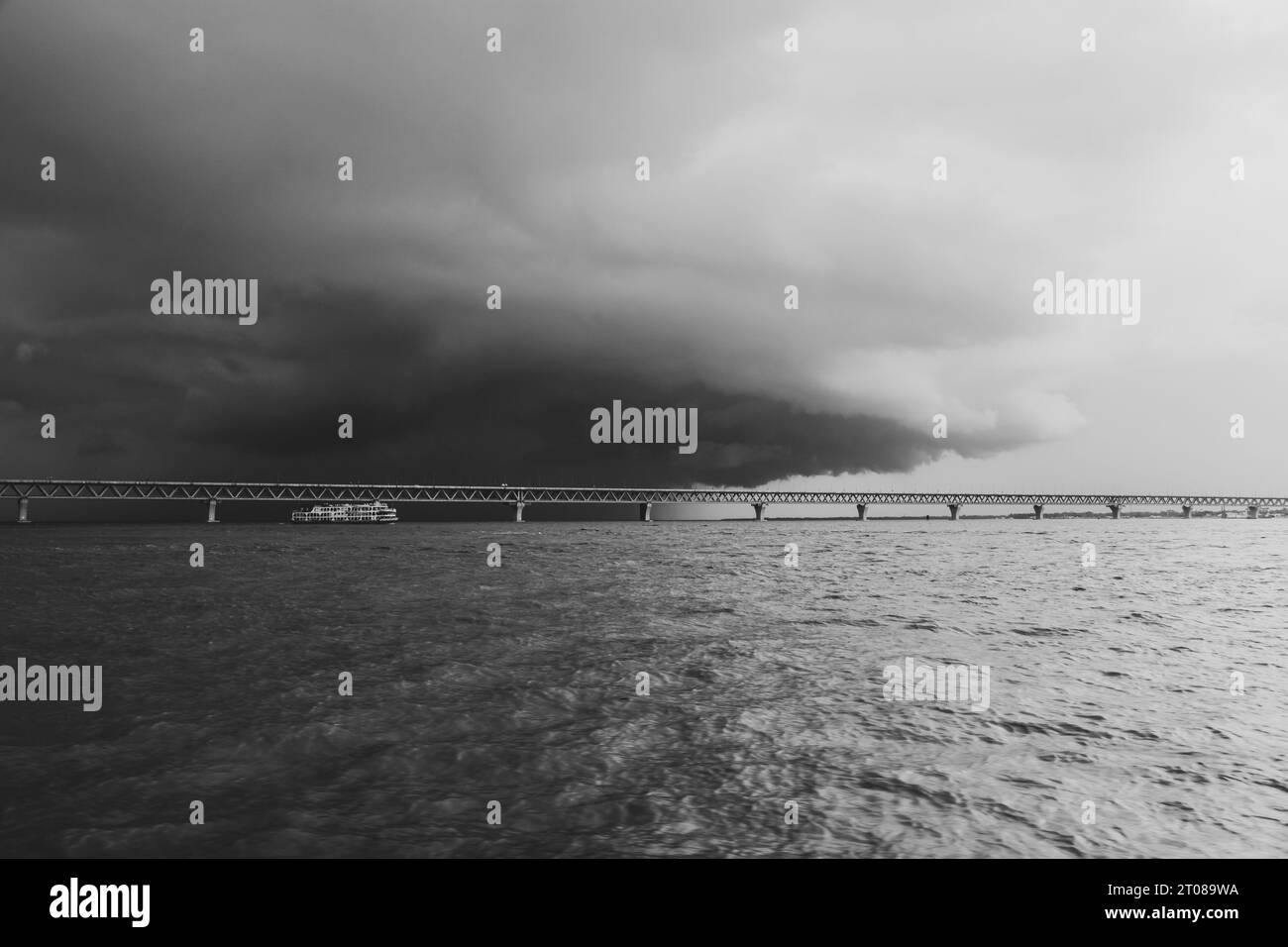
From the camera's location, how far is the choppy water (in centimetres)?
825

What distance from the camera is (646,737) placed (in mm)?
12016

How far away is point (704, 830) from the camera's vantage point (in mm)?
8297

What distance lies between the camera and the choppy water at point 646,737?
8.25 metres

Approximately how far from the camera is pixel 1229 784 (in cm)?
977

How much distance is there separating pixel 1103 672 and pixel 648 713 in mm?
11713

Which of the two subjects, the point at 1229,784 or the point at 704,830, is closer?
the point at 704,830

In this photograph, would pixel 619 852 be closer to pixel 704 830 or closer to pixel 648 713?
pixel 704 830

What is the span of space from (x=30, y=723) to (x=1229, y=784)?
19552mm

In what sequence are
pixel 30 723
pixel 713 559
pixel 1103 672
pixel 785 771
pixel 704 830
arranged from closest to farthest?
pixel 704 830
pixel 785 771
pixel 30 723
pixel 1103 672
pixel 713 559
